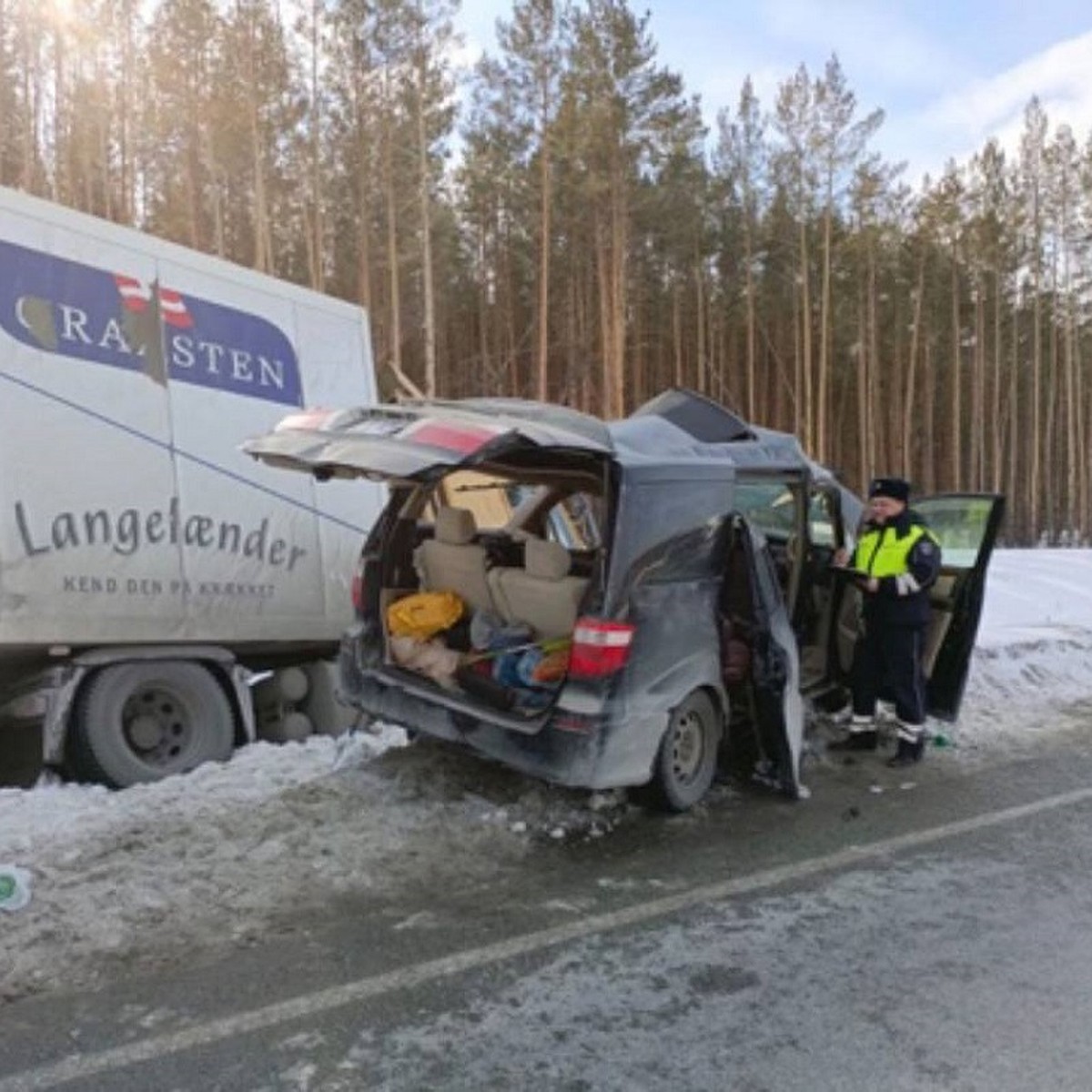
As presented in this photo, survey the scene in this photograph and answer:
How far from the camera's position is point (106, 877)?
3.82m

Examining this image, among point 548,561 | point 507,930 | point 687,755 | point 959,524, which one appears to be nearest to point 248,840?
point 507,930

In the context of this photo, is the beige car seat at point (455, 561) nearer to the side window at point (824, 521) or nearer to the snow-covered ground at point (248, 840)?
the snow-covered ground at point (248, 840)

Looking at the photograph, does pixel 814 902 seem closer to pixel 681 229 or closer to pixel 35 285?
pixel 35 285

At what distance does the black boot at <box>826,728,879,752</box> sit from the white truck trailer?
3.20m

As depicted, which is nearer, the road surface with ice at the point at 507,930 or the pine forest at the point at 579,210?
→ the road surface with ice at the point at 507,930

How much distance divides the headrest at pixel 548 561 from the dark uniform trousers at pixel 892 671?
2218mm

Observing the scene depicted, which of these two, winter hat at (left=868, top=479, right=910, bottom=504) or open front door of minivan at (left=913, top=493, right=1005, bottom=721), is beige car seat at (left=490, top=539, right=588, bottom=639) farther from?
open front door of minivan at (left=913, top=493, right=1005, bottom=721)

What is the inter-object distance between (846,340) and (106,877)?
3501 cm

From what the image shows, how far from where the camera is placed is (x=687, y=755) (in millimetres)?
5062

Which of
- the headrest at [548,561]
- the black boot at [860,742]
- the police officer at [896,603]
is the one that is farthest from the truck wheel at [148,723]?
the police officer at [896,603]

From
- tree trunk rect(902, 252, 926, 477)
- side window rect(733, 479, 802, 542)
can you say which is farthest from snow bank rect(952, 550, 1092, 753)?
tree trunk rect(902, 252, 926, 477)

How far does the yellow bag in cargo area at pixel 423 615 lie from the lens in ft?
17.9

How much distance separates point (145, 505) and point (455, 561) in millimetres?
1626

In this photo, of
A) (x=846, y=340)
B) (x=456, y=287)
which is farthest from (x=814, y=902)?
(x=846, y=340)
